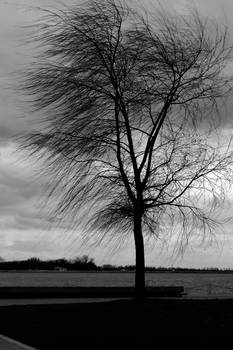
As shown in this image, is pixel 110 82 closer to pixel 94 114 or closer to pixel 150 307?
pixel 94 114

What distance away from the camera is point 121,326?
11.0 metres

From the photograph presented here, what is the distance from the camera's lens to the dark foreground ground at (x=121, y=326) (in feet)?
30.7

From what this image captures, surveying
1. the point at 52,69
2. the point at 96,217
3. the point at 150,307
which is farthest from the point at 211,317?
the point at 52,69

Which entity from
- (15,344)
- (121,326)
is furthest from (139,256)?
(15,344)

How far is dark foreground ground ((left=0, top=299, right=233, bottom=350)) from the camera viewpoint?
9.35 metres

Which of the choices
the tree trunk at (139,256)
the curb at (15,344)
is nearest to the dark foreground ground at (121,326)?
the curb at (15,344)

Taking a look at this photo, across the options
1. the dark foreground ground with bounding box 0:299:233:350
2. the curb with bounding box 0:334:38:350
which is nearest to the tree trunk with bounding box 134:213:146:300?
the dark foreground ground with bounding box 0:299:233:350

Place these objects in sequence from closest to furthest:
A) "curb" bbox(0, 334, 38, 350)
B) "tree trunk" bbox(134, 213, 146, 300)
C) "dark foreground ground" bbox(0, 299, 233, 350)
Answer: "dark foreground ground" bbox(0, 299, 233, 350), "curb" bbox(0, 334, 38, 350), "tree trunk" bbox(134, 213, 146, 300)

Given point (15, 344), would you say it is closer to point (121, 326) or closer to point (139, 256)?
point (121, 326)

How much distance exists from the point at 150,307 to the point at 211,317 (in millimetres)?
2523

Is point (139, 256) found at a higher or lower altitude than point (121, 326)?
higher

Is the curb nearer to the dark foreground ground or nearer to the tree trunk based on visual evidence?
the dark foreground ground

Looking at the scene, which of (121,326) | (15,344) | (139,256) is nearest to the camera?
(15,344)

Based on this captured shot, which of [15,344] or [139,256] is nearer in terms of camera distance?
[15,344]
